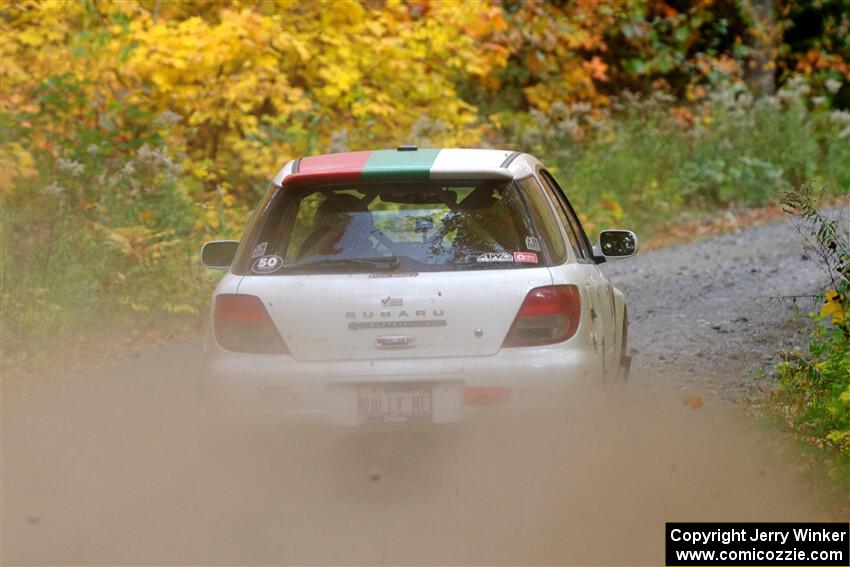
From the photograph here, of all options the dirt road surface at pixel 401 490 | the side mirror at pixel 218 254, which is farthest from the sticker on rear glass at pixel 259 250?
the side mirror at pixel 218 254

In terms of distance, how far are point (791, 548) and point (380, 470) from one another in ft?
6.22

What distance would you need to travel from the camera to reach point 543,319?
234 inches

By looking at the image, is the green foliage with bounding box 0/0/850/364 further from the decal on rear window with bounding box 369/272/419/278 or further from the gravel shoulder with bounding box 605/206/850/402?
the decal on rear window with bounding box 369/272/419/278

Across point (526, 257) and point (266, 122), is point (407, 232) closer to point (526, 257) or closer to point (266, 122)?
point (526, 257)

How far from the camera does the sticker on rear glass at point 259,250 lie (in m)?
6.30

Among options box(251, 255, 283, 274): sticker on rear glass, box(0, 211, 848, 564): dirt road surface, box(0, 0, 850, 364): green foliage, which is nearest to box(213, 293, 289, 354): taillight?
box(251, 255, 283, 274): sticker on rear glass

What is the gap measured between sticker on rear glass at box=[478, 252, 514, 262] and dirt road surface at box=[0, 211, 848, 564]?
66cm

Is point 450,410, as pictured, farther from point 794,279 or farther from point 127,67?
point 127,67

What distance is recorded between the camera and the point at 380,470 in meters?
6.40

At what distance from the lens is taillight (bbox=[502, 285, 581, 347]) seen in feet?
19.5

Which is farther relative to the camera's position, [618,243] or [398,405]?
[618,243]

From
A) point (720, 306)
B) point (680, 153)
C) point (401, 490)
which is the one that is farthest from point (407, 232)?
point (680, 153)

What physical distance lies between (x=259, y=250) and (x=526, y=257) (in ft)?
3.92

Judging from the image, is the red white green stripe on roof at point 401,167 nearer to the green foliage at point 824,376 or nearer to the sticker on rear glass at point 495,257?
the sticker on rear glass at point 495,257
